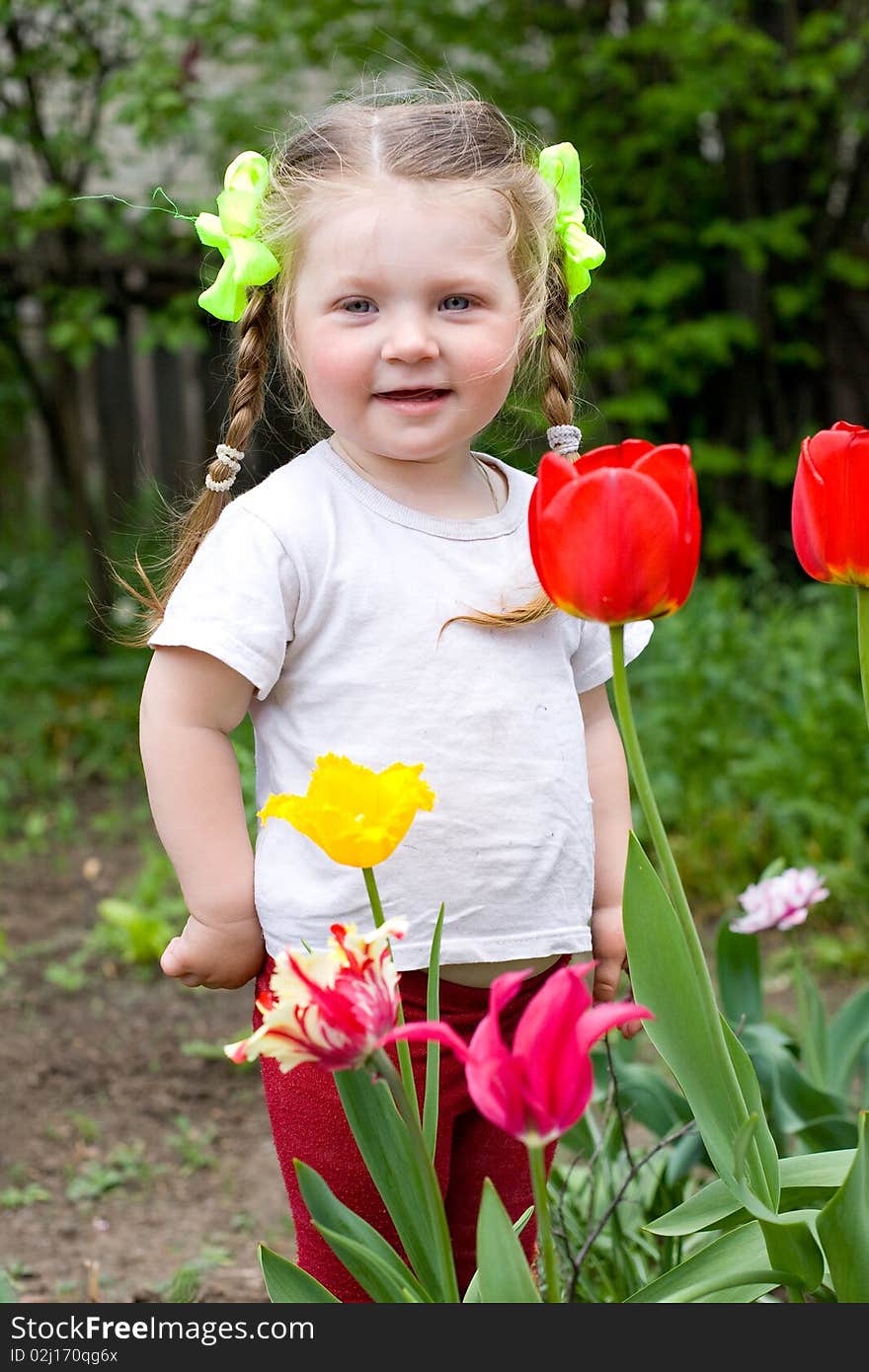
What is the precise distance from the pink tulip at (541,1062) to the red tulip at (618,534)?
280 millimetres

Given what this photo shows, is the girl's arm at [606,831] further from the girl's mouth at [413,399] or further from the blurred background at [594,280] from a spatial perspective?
the blurred background at [594,280]

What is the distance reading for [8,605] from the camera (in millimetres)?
5598

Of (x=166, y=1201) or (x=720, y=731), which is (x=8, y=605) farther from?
(x=166, y=1201)

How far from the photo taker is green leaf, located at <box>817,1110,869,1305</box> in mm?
1020

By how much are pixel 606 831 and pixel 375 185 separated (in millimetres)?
668

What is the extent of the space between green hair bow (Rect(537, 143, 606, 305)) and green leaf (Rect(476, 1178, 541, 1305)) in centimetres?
94

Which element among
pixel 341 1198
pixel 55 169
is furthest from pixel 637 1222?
pixel 55 169

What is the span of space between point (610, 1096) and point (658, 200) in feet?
13.3

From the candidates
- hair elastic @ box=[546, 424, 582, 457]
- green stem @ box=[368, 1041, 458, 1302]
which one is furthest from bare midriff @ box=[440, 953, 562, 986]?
hair elastic @ box=[546, 424, 582, 457]

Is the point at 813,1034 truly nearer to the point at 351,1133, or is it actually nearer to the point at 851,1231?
the point at 351,1133

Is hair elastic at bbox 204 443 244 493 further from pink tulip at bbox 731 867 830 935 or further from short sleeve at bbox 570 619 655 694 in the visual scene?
pink tulip at bbox 731 867 830 935

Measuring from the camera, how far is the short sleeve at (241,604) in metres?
1.35

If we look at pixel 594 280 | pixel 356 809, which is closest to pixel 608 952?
pixel 356 809

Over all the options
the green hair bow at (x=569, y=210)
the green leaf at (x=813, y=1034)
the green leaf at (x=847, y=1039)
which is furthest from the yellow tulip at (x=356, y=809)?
the green leaf at (x=847, y=1039)
